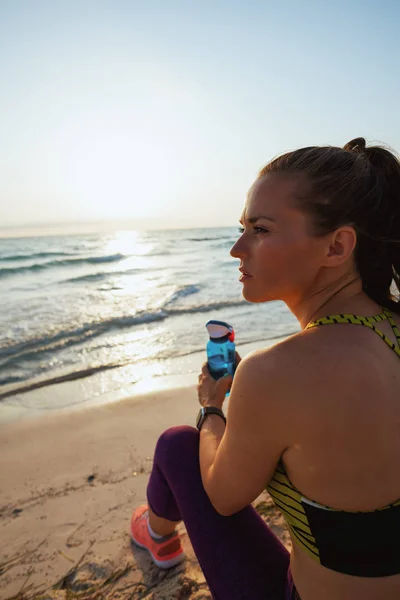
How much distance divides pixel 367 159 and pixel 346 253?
0.37 m

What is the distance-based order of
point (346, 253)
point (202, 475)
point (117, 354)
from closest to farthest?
point (346, 253)
point (202, 475)
point (117, 354)

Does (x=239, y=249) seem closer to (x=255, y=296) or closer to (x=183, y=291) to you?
(x=255, y=296)

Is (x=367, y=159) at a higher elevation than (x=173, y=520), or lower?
higher

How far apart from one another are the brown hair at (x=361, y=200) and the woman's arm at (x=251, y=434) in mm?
566

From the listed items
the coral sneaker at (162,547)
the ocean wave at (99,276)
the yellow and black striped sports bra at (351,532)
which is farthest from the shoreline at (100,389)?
the ocean wave at (99,276)

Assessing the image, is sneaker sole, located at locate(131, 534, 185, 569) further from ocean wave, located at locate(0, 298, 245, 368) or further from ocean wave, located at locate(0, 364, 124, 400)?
ocean wave, located at locate(0, 298, 245, 368)

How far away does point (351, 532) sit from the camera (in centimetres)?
137

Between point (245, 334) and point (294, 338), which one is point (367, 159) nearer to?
point (294, 338)

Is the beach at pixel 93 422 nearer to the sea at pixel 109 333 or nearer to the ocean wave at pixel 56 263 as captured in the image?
the sea at pixel 109 333

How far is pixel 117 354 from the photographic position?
7203mm

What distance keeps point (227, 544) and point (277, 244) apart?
1.22m

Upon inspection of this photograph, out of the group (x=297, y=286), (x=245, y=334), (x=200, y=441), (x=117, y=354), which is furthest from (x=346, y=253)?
(x=245, y=334)

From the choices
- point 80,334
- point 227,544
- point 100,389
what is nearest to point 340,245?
point 227,544

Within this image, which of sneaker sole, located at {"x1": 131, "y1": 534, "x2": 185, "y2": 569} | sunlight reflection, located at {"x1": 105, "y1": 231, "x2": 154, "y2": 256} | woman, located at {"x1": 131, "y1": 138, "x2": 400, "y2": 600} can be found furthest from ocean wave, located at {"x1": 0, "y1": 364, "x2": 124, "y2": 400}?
sunlight reflection, located at {"x1": 105, "y1": 231, "x2": 154, "y2": 256}
